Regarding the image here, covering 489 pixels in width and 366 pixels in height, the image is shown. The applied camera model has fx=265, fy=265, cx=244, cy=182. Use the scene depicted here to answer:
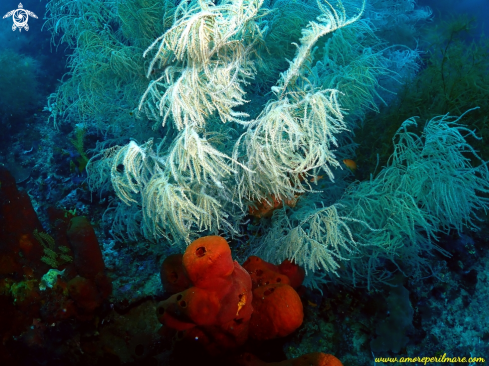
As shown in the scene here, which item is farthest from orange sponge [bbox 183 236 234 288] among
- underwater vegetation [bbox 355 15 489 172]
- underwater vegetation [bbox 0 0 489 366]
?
underwater vegetation [bbox 355 15 489 172]

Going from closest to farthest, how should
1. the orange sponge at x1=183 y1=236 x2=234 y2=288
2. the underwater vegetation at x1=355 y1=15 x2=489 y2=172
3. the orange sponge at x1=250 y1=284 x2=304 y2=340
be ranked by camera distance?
the orange sponge at x1=183 y1=236 x2=234 y2=288 < the orange sponge at x1=250 y1=284 x2=304 y2=340 < the underwater vegetation at x1=355 y1=15 x2=489 y2=172

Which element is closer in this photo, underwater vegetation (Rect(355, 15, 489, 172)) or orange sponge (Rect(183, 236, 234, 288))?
orange sponge (Rect(183, 236, 234, 288))

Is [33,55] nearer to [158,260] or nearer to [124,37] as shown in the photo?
[124,37]

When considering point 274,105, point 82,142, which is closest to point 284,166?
point 274,105

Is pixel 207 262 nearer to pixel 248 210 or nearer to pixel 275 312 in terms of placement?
pixel 275 312

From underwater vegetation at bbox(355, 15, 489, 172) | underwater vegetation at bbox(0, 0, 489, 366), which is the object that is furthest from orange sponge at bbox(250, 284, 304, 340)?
underwater vegetation at bbox(355, 15, 489, 172)

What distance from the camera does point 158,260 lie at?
12.0 feet

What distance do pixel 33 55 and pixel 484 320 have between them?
Answer: 13215mm

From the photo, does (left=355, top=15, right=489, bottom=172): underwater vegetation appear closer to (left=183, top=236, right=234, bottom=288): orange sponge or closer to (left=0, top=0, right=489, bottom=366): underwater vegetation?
(left=0, top=0, right=489, bottom=366): underwater vegetation

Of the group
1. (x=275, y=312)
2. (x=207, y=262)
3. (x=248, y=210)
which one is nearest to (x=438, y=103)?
(x=248, y=210)

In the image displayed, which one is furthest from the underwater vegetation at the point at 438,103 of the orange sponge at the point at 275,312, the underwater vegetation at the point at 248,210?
the orange sponge at the point at 275,312

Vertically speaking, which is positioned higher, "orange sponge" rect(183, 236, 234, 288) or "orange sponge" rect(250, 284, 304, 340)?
"orange sponge" rect(183, 236, 234, 288)

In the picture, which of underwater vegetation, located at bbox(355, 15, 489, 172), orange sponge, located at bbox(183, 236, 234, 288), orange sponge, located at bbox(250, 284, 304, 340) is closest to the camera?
orange sponge, located at bbox(183, 236, 234, 288)

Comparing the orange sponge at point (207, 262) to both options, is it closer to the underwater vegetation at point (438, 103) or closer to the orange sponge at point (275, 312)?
the orange sponge at point (275, 312)
